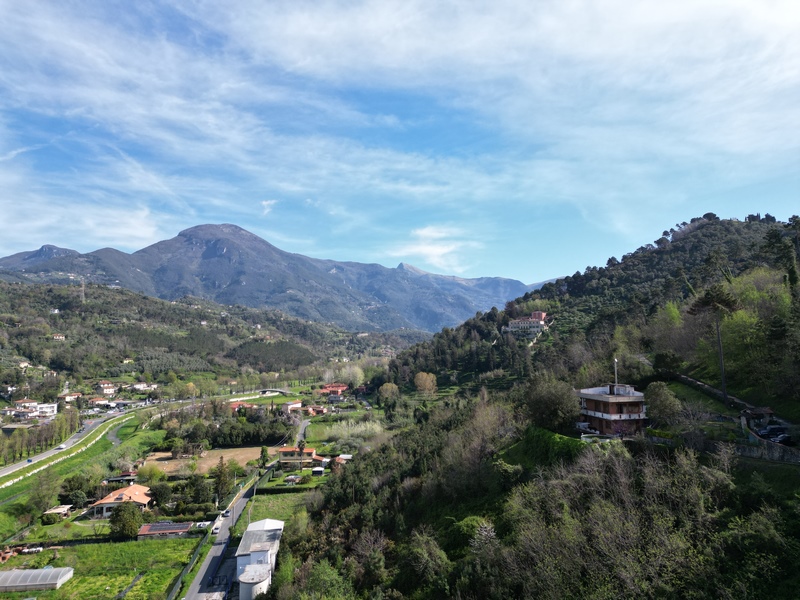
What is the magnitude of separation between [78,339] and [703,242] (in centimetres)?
14535

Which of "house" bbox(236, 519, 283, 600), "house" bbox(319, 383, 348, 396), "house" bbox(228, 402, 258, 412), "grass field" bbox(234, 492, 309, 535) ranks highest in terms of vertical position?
"house" bbox(319, 383, 348, 396)

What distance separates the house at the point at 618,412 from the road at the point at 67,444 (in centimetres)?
5969

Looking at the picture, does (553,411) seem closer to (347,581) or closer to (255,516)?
(347,581)

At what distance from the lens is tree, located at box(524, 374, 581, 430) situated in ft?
92.2

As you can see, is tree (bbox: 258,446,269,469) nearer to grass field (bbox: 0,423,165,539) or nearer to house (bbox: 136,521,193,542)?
house (bbox: 136,521,193,542)

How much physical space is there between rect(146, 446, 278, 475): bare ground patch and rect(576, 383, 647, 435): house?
153 feet

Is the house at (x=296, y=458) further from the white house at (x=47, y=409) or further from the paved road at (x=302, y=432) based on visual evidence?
the white house at (x=47, y=409)

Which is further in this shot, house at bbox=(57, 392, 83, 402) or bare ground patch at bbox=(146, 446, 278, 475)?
house at bbox=(57, 392, 83, 402)

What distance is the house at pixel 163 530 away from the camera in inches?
1530

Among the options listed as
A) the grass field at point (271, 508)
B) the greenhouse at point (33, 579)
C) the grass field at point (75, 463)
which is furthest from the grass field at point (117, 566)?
the grass field at point (75, 463)

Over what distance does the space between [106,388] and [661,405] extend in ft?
363

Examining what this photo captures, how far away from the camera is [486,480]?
2797 centimetres

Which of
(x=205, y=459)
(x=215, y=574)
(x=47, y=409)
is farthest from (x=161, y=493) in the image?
(x=47, y=409)

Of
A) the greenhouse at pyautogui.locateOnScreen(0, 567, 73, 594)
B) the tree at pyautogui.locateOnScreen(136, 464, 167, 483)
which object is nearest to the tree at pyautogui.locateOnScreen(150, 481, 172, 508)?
the tree at pyautogui.locateOnScreen(136, 464, 167, 483)
